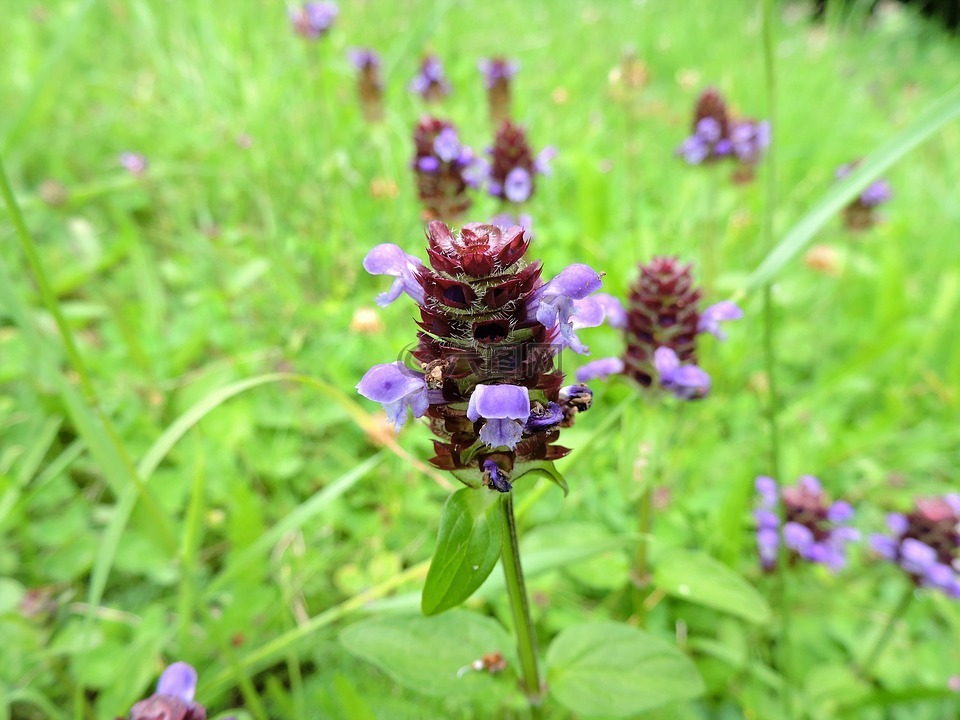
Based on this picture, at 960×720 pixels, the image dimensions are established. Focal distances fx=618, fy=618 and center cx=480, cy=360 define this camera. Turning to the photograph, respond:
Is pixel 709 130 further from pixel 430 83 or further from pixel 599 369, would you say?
pixel 599 369

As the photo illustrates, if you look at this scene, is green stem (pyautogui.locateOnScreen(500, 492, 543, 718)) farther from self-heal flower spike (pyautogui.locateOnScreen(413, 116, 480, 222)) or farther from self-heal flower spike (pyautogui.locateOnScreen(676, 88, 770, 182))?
self-heal flower spike (pyautogui.locateOnScreen(676, 88, 770, 182))

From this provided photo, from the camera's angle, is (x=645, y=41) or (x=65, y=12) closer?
(x=65, y=12)

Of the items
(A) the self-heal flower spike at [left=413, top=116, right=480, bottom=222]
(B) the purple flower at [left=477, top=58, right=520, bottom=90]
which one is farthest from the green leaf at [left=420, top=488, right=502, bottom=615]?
(B) the purple flower at [left=477, top=58, right=520, bottom=90]

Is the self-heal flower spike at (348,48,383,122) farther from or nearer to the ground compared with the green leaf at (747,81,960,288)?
farther from the ground

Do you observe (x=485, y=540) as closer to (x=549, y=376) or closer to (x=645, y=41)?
(x=549, y=376)

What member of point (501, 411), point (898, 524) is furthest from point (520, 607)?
point (898, 524)

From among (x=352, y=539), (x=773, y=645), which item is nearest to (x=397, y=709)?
(x=352, y=539)

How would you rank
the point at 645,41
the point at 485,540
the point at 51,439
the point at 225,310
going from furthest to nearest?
the point at 645,41
the point at 225,310
the point at 51,439
the point at 485,540
